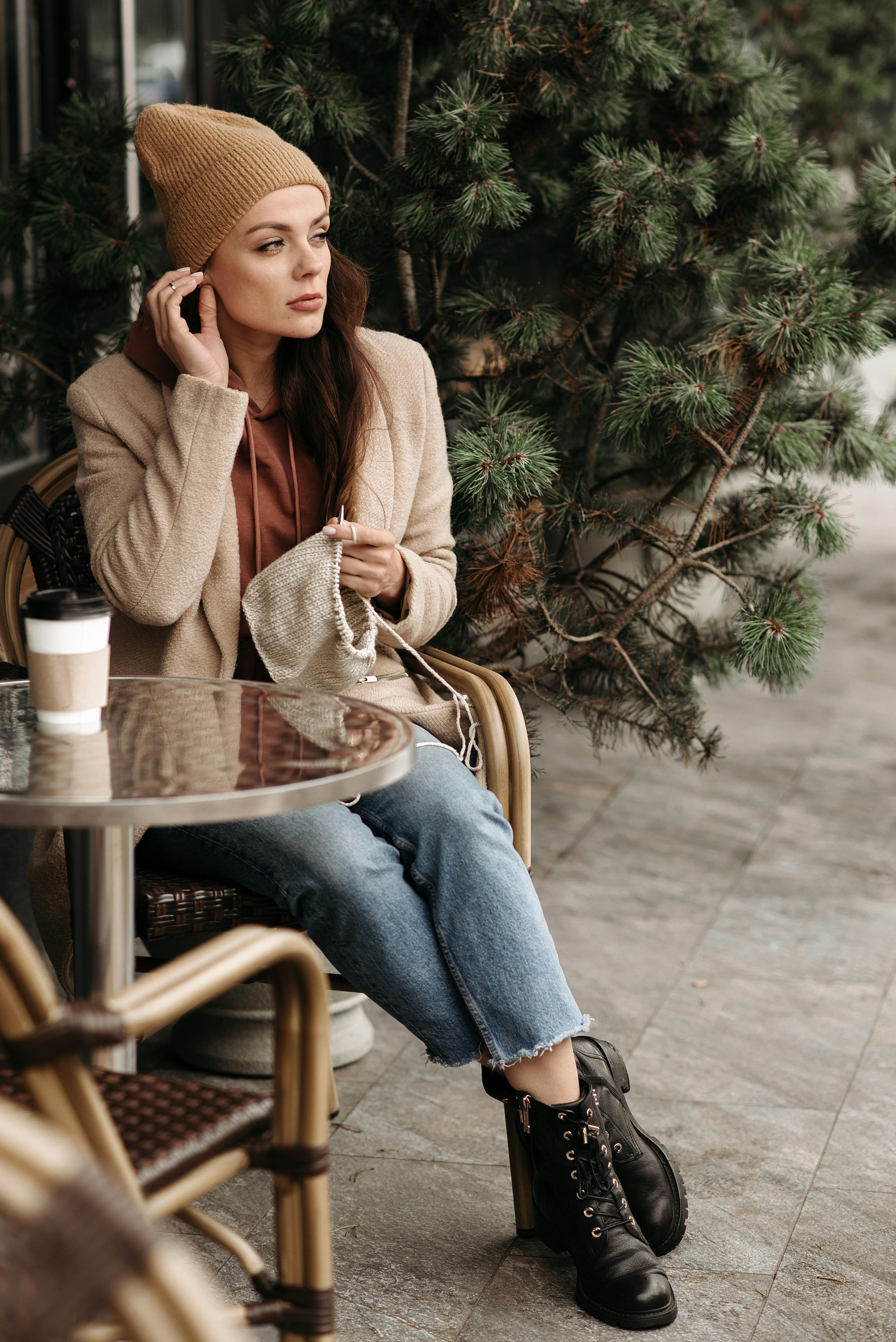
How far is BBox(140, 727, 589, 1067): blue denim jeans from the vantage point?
175cm

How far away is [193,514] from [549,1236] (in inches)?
43.6

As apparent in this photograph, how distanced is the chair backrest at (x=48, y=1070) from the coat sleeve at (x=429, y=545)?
1.07m

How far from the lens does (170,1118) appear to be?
1.19 meters

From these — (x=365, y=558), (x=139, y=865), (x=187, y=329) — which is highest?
(x=187, y=329)

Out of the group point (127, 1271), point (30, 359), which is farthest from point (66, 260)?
point (127, 1271)

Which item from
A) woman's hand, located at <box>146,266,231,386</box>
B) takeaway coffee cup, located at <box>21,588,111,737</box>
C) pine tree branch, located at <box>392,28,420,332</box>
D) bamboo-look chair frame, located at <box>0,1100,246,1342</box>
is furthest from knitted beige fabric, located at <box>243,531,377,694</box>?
bamboo-look chair frame, located at <box>0,1100,246,1342</box>

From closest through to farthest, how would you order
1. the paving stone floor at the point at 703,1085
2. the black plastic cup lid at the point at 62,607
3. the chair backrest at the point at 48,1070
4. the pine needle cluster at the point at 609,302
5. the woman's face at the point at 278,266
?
the chair backrest at the point at 48,1070
the black plastic cup lid at the point at 62,607
the paving stone floor at the point at 703,1085
the woman's face at the point at 278,266
the pine needle cluster at the point at 609,302

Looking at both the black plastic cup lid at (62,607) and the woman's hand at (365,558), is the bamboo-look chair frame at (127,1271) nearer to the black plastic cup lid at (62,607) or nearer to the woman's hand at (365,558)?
the black plastic cup lid at (62,607)

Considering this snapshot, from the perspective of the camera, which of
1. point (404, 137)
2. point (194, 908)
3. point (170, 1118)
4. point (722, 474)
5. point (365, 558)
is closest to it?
point (170, 1118)

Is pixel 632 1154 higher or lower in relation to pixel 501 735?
lower

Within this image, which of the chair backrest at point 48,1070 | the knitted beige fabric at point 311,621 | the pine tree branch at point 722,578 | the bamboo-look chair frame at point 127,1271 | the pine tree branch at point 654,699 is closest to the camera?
the bamboo-look chair frame at point 127,1271

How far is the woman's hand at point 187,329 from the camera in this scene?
6.57ft

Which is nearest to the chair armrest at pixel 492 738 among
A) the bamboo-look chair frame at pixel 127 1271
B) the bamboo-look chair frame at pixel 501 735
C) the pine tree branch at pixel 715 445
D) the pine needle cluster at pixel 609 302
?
the bamboo-look chair frame at pixel 501 735

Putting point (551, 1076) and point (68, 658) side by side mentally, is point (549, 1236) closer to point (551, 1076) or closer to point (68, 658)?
point (551, 1076)
